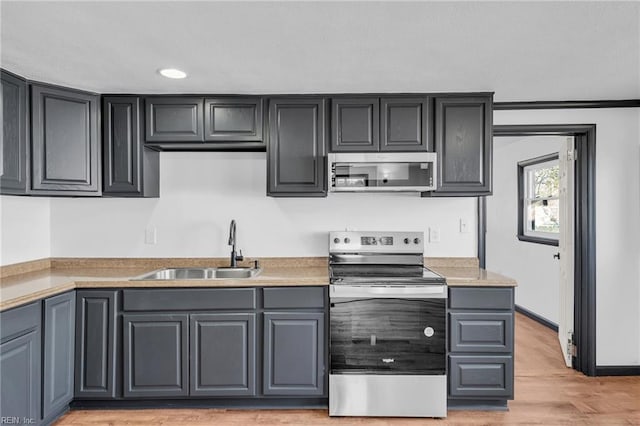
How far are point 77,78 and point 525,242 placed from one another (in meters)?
4.83

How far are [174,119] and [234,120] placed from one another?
430 mm

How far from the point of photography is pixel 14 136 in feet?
7.75

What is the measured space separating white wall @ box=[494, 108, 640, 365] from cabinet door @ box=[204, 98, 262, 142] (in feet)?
6.19

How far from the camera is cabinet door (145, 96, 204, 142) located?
108 inches

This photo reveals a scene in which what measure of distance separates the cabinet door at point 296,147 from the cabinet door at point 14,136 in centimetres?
155

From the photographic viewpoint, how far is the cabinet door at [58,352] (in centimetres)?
219

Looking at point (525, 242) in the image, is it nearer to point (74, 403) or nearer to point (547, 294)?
point (547, 294)

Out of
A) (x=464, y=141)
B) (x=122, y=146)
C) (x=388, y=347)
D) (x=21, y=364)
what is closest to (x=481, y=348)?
(x=388, y=347)

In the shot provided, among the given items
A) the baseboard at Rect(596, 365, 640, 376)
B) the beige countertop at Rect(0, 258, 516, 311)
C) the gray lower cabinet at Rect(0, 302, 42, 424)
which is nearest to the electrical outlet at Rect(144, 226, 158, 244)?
the beige countertop at Rect(0, 258, 516, 311)

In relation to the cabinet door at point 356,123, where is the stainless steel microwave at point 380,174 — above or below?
below

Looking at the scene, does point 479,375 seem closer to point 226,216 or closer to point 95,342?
point 226,216

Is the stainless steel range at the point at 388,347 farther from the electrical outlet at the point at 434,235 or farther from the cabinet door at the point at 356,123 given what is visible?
the cabinet door at the point at 356,123

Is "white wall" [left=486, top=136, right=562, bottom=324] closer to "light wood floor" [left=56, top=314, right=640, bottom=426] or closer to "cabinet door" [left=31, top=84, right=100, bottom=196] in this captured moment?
"light wood floor" [left=56, top=314, right=640, bottom=426]

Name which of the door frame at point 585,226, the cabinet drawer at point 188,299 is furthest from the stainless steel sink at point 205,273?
the door frame at point 585,226
